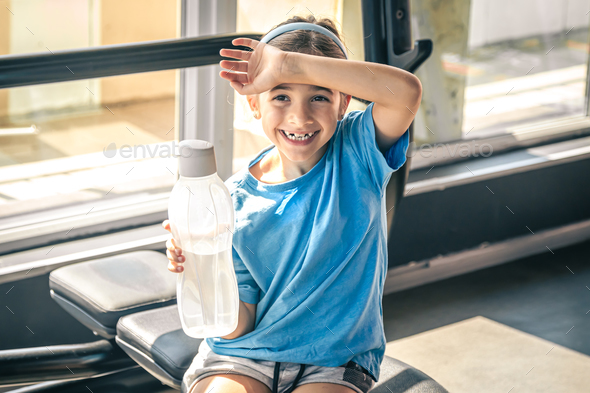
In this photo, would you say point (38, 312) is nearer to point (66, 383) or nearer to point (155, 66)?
point (66, 383)

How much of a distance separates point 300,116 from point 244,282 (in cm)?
36

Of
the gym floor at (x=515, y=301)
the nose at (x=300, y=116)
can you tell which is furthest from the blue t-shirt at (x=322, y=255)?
the gym floor at (x=515, y=301)

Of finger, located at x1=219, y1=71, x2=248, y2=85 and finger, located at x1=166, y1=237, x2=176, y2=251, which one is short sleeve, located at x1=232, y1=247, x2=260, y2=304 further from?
finger, located at x1=219, y1=71, x2=248, y2=85

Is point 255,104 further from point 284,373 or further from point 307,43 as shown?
point 284,373

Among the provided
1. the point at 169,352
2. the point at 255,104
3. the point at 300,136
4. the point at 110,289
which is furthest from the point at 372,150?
the point at 110,289

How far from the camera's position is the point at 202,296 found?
1.26 meters

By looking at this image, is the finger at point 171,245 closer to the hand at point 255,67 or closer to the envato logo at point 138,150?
the hand at point 255,67

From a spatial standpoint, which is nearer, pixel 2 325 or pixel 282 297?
pixel 282 297

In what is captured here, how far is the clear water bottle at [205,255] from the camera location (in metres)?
1.16

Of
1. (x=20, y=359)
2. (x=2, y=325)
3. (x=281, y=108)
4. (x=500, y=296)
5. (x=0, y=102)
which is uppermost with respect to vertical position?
(x=281, y=108)

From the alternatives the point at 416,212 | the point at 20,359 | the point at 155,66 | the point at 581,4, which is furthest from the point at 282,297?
the point at 581,4

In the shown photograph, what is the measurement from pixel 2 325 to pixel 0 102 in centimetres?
72

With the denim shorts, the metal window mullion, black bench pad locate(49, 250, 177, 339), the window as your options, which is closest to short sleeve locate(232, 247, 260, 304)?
the denim shorts

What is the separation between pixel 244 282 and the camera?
4.20ft
